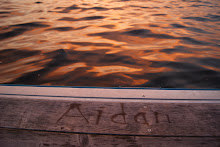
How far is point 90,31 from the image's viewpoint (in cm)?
346

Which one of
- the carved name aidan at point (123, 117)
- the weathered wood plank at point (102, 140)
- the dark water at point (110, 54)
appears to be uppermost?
the carved name aidan at point (123, 117)

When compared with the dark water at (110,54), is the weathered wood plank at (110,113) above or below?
above

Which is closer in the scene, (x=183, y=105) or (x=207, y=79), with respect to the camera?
Result: (x=183, y=105)

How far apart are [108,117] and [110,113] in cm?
3

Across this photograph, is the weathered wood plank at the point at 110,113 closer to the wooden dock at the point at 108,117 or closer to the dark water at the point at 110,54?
the wooden dock at the point at 108,117

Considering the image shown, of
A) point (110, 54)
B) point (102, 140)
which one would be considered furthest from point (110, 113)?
point (110, 54)

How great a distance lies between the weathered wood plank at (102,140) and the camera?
693mm

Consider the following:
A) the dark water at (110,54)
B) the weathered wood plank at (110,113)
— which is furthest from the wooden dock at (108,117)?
the dark water at (110,54)

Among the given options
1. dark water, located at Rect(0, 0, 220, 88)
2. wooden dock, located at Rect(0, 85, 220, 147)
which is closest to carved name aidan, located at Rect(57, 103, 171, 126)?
wooden dock, located at Rect(0, 85, 220, 147)

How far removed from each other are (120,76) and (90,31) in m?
1.90

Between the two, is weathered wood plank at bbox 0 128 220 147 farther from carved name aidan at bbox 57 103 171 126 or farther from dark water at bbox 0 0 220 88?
dark water at bbox 0 0 220 88

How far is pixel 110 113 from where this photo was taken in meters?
0.80

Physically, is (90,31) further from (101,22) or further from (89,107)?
(89,107)

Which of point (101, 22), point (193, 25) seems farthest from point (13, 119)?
point (193, 25)
